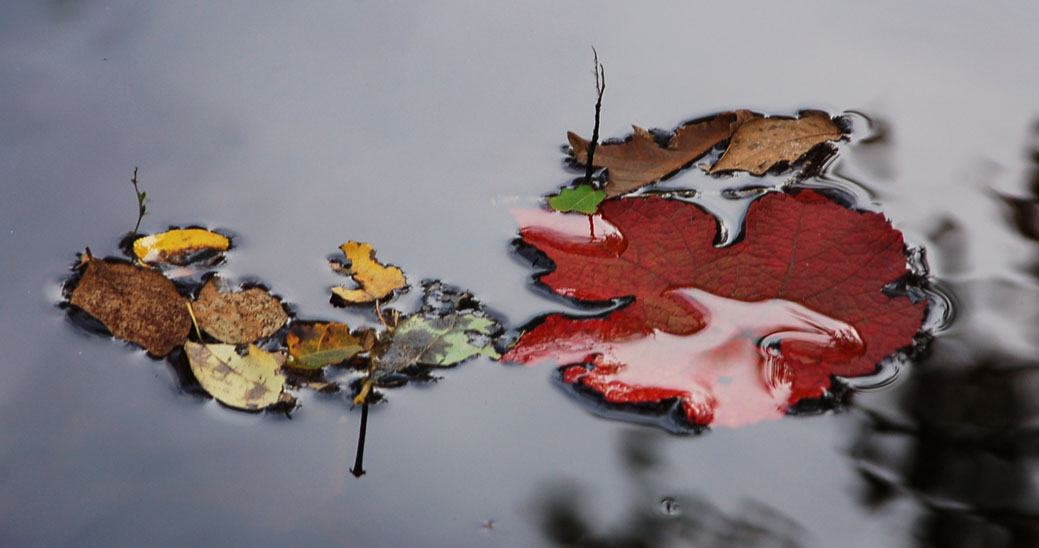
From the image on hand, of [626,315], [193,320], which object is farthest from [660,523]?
[193,320]

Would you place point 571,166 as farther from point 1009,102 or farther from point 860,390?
point 1009,102

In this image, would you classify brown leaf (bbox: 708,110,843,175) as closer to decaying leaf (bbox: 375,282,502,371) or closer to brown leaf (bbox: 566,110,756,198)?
brown leaf (bbox: 566,110,756,198)

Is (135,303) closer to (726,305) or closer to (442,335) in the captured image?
(442,335)

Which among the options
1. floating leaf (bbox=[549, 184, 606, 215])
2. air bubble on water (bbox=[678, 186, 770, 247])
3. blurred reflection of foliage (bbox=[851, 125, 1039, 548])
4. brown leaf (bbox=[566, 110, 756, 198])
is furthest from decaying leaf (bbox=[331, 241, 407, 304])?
blurred reflection of foliage (bbox=[851, 125, 1039, 548])

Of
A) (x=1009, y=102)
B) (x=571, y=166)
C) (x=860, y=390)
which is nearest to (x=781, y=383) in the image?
(x=860, y=390)

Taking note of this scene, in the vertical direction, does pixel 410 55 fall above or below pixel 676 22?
below

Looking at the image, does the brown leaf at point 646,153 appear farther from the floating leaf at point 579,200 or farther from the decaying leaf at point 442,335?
the decaying leaf at point 442,335

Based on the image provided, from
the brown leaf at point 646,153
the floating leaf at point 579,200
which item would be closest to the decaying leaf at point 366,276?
the floating leaf at point 579,200
